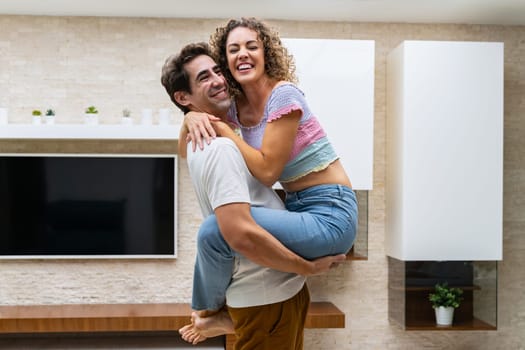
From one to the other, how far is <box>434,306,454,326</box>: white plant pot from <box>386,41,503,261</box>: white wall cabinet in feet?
1.17

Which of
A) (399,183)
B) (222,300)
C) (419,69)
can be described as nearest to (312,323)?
(399,183)

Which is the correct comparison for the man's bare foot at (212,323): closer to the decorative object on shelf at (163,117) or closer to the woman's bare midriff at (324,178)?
the woman's bare midriff at (324,178)

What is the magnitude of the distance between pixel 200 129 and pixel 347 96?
116 inches

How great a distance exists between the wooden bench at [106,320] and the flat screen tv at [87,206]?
1.43 feet

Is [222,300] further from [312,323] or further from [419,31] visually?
[419,31]

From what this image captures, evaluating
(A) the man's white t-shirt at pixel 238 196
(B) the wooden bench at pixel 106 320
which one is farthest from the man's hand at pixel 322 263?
(B) the wooden bench at pixel 106 320

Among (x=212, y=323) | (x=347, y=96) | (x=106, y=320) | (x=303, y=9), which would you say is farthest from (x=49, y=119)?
(x=212, y=323)

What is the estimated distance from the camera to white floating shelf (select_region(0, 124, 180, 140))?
15.1 ft

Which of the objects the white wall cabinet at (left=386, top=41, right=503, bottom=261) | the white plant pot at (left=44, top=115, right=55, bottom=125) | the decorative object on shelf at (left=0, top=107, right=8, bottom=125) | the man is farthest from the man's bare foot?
the decorative object on shelf at (left=0, top=107, right=8, bottom=125)

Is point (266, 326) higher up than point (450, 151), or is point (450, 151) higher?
point (450, 151)

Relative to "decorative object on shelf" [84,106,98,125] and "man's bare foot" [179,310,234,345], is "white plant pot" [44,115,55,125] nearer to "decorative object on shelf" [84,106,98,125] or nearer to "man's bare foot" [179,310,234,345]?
"decorative object on shelf" [84,106,98,125]

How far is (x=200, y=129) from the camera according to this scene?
71.4 inches

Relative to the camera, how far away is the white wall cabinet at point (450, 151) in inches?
182

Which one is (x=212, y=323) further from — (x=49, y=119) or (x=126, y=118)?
(x=49, y=119)
